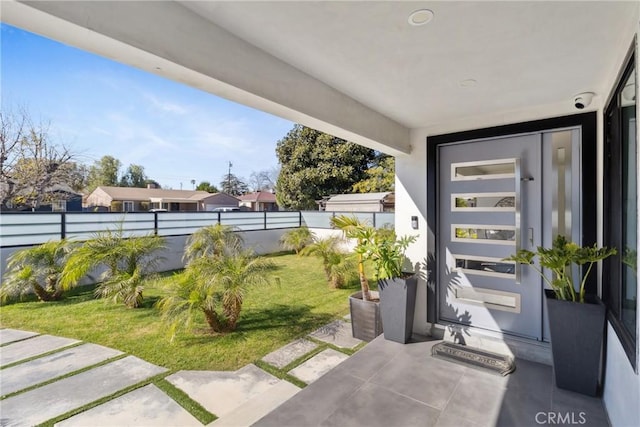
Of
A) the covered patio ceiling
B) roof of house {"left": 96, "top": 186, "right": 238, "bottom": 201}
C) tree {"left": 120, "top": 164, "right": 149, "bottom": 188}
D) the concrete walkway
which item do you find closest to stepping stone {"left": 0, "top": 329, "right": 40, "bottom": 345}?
the concrete walkway

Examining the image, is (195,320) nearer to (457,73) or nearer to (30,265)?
(30,265)

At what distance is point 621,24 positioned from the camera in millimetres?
1757

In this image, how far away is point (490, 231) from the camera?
3432 mm

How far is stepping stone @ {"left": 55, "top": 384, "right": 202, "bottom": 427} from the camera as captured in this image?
2268 mm

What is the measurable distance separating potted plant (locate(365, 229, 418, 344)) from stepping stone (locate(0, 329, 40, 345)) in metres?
4.38

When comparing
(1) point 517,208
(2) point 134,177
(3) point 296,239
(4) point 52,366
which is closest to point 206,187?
(2) point 134,177

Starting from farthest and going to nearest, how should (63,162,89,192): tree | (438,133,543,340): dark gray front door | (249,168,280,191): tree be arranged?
(249,168,280,191): tree, (63,162,89,192): tree, (438,133,543,340): dark gray front door

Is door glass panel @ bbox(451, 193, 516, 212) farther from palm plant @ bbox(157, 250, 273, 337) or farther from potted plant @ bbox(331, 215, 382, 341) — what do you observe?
palm plant @ bbox(157, 250, 273, 337)

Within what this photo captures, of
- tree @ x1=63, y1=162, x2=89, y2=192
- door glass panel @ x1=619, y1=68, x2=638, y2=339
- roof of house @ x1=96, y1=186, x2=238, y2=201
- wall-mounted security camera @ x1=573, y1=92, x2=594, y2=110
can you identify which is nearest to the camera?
door glass panel @ x1=619, y1=68, x2=638, y2=339

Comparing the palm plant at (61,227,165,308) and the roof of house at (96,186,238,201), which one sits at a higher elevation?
the roof of house at (96,186,238,201)

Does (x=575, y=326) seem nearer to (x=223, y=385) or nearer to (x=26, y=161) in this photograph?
(x=223, y=385)

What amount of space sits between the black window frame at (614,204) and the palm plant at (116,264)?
5713mm

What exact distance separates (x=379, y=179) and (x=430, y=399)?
42.4 ft

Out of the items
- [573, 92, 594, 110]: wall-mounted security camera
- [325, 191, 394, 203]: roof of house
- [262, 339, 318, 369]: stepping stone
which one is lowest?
[262, 339, 318, 369]: stepping stone
